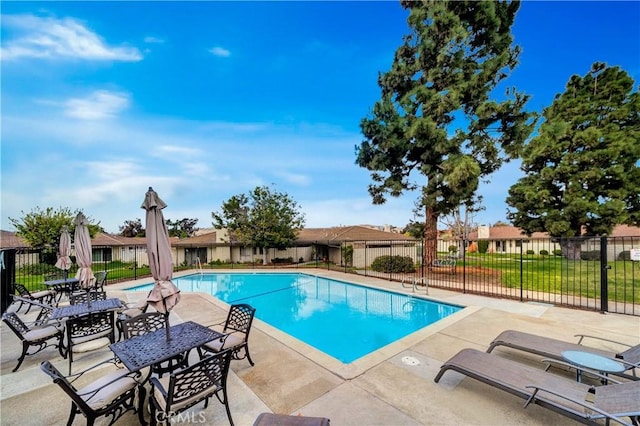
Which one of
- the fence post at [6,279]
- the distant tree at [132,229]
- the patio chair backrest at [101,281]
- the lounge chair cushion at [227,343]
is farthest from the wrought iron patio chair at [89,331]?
the distant tree at [132,229]

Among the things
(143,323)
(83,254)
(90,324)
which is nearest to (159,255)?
(143,323)

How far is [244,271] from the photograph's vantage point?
16125 mm

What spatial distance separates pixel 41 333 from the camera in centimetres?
438

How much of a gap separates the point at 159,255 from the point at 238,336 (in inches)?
69.6

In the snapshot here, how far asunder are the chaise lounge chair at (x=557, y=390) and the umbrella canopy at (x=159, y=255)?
367 cm

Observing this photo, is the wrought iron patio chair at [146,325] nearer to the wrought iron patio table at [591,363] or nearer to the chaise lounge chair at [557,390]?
the chaise lounge chair at [557,390]

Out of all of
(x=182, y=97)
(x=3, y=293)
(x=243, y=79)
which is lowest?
(x=3, y=293)

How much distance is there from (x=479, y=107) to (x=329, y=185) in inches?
518

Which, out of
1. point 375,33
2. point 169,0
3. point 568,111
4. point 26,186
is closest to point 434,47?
point 375,33

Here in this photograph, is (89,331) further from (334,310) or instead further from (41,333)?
(334,310)

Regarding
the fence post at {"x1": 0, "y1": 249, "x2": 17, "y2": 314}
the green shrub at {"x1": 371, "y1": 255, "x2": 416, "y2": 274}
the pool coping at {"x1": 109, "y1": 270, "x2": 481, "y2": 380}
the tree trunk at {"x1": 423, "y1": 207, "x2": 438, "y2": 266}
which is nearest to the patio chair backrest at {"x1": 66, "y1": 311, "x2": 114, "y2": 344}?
the pool coping at {"x1": 109, "y1": 270, "x2": 481, "y2": 380}

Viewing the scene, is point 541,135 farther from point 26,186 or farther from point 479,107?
point 26,186

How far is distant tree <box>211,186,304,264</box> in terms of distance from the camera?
73.2ft

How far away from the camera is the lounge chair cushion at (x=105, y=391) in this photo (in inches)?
101
